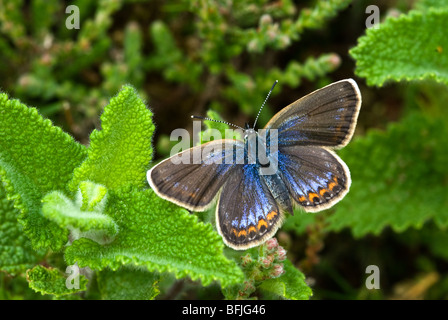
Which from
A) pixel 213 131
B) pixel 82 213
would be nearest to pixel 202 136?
pixel 213 131

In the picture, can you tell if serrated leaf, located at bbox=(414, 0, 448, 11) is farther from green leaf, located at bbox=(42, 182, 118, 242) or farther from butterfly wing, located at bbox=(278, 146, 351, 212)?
green leaf, located at bbox=(42, 182, 118, 242)

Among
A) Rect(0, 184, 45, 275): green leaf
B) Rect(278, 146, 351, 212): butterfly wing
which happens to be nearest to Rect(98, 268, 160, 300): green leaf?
Rect(0, 184, 45, 275): green leaf

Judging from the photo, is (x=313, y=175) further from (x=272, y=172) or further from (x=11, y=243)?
(x=11, y=243)

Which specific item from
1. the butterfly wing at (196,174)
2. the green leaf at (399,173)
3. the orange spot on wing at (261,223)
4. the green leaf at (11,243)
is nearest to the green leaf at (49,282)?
the green leaf at (11,243)

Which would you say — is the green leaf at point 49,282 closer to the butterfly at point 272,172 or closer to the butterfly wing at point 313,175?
the butterfly at point 272,172

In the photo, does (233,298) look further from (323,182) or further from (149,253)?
(323,182)

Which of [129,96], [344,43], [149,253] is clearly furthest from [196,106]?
[149,253]
